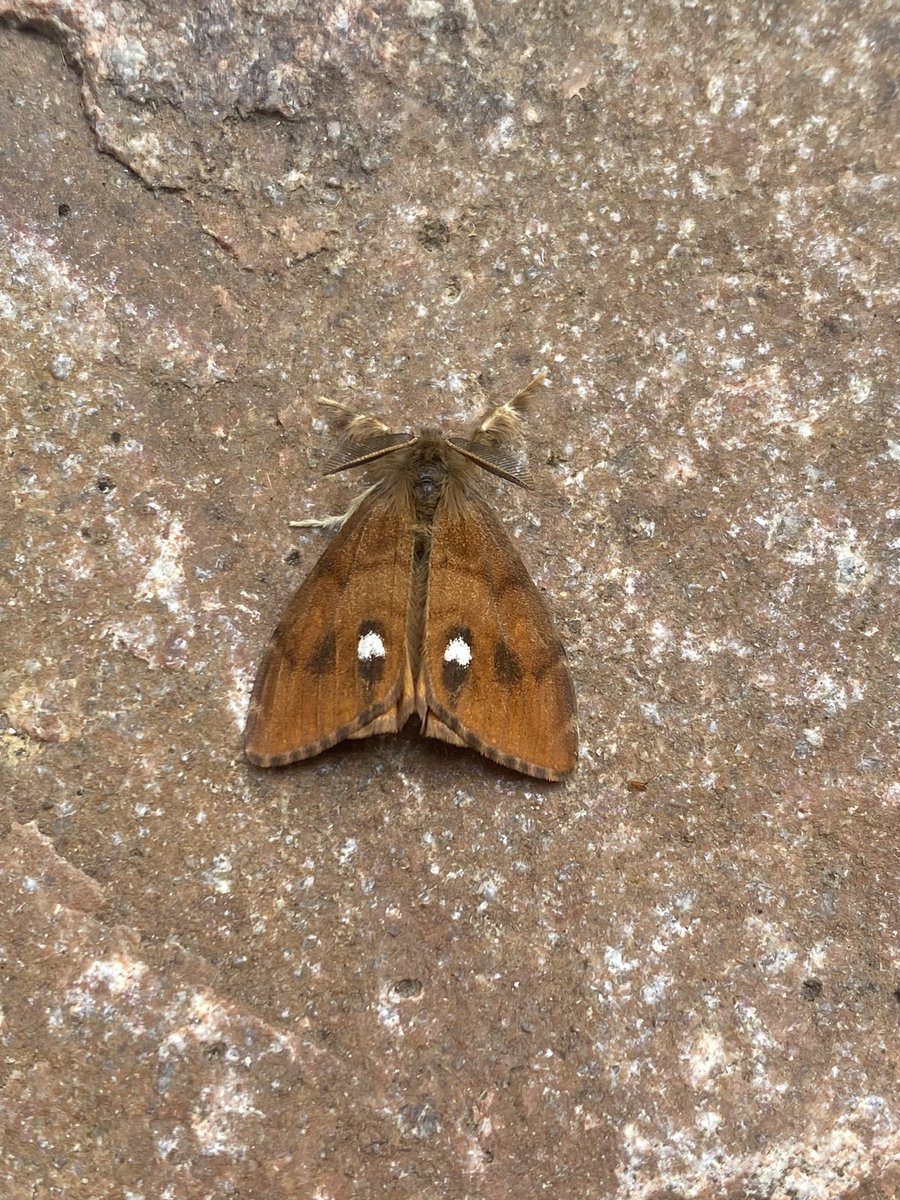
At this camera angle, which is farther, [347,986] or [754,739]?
[754,739]

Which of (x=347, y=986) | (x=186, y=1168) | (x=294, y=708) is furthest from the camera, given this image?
(x=294, y=708)

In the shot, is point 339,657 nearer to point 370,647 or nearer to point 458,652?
point 370,647

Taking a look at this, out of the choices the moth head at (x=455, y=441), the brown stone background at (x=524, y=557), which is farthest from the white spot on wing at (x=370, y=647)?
the moth head at (x=455, y=441)

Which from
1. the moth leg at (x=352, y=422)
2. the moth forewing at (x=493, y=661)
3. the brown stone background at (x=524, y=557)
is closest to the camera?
the brown stone background at (x=524, y=557)

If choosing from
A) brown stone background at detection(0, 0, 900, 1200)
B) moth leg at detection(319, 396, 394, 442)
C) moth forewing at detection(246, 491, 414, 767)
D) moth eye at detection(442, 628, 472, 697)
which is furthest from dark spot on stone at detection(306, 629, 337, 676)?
moth leg at detection(319, 396, 394, 442)

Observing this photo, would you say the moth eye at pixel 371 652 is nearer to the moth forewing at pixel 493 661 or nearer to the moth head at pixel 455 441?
the moth forewing at pixel 493 661

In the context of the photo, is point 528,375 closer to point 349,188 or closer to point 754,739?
point 349,188

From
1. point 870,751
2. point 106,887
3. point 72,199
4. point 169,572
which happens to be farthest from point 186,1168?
point 72,199

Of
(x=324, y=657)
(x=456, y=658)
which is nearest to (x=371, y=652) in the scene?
(x=324, y=657)
